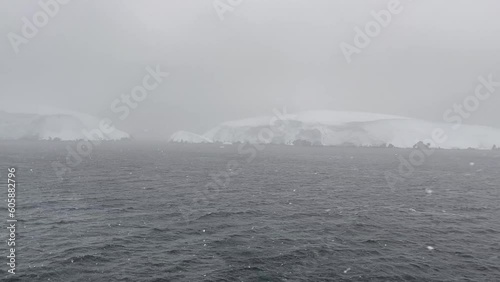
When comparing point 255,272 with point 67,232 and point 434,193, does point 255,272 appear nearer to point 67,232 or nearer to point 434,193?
point 67,232

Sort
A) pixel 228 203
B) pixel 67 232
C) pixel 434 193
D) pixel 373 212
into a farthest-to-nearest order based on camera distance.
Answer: pixel 434 193, pixel 228 203, pixel 373 212, pixel 67 232

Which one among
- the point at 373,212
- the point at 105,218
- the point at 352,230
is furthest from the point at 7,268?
the point at 373,212

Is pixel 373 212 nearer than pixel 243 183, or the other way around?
pixel 373 212

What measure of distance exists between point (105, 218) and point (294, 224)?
28.6m

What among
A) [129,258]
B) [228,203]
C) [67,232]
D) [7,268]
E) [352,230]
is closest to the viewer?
[7,268]

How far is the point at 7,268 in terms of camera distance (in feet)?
94.1

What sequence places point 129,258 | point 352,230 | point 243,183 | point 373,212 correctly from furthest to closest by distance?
point 243,183
point 373,212
point 352,230
point 129,258

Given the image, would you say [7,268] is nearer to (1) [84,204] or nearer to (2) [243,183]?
(1) [84,204]

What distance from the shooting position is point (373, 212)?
172 feet

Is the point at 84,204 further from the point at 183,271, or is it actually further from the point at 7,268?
the point at 183,271

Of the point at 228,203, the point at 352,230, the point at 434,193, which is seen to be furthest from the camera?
the point at 434,193

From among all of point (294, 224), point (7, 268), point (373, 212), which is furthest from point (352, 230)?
point (7, 268)

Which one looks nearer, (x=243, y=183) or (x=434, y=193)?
(x=434, y=193)

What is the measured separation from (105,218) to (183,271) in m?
22.1
